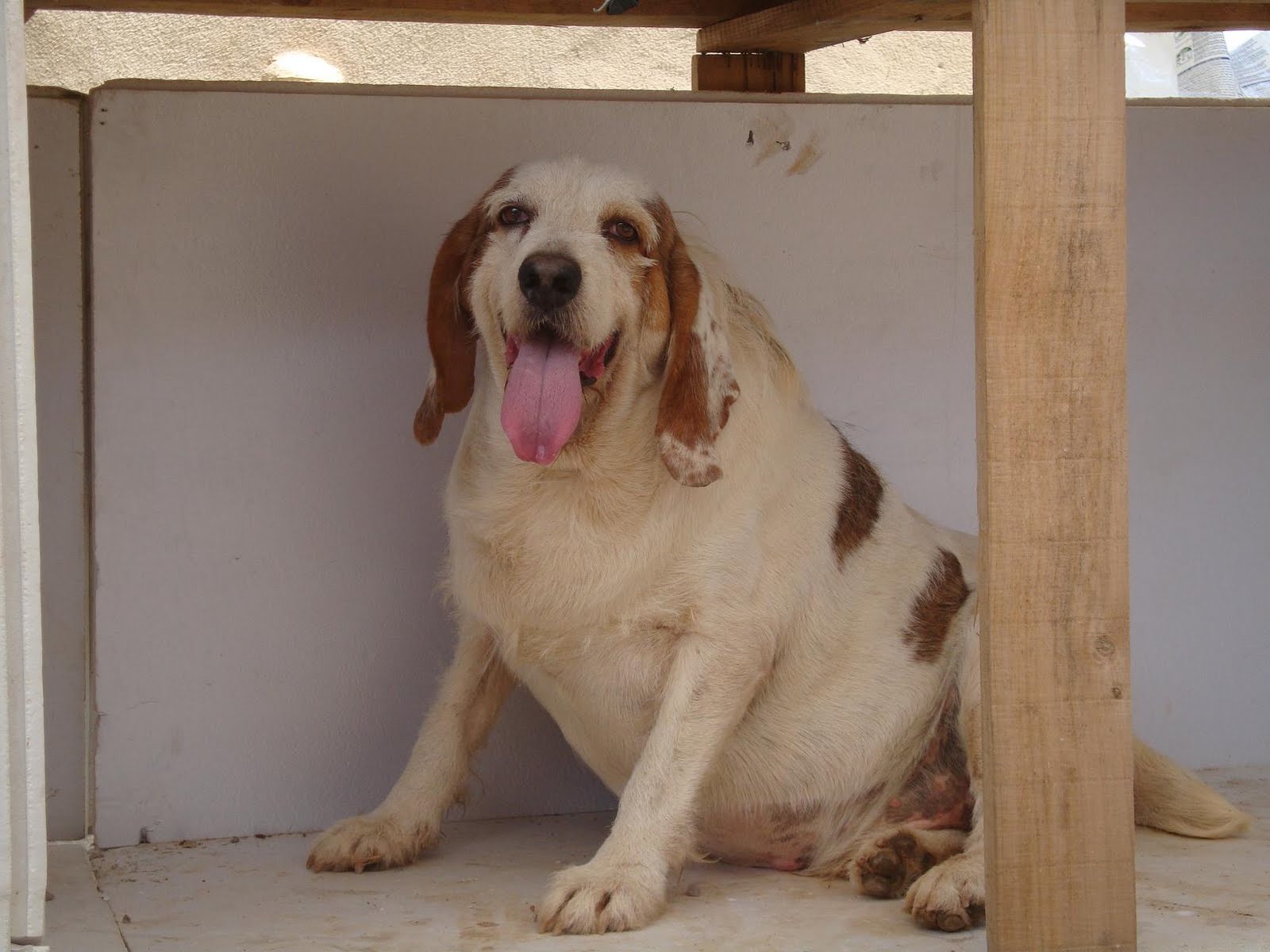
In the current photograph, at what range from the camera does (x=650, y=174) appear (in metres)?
4.38

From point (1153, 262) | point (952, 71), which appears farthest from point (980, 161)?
point (952, 71)

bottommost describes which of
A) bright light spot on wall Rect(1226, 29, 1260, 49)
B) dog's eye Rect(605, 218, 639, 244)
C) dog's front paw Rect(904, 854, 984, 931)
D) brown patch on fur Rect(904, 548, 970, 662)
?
dog's front paw Rect(904, 854, 984, 931)

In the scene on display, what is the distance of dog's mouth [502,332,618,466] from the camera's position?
3.39 m

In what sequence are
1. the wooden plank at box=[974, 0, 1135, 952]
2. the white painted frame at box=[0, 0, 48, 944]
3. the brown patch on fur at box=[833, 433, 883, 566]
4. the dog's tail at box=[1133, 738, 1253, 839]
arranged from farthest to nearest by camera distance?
the dog's tail at box=[1133, 738, 1253, 839]
the brown patch on fur at box=[833, 433, 883, 566]
the wooden plank at box=[974, 0, 1135, 952]
the white painted frame at box=[0, 0, 48, 944]

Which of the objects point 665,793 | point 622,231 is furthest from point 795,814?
point 622,231

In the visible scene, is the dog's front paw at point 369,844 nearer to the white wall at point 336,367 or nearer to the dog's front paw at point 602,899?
the white wall at point 336,367

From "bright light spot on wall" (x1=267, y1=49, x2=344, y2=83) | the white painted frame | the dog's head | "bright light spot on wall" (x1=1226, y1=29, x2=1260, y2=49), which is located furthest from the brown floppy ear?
"bright light spot on wall" (x1=1226, y1=29, x2=1260, y2=49)

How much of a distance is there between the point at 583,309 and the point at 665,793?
3.36 ft

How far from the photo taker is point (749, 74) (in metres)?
4.83

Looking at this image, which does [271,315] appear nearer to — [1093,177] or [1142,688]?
[1093,177]

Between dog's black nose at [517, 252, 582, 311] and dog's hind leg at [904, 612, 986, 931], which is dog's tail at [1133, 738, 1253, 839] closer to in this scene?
dog's hind leg at [904, 612, 986, 931]

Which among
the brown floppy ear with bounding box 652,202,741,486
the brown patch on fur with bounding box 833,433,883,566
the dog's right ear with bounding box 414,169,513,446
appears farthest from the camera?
the brown patch on fur with bounding box 833,433,883,566

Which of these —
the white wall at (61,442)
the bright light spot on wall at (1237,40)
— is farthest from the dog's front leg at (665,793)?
the bright light spot on wall at (1237,40)

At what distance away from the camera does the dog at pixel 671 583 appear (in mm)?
3449
